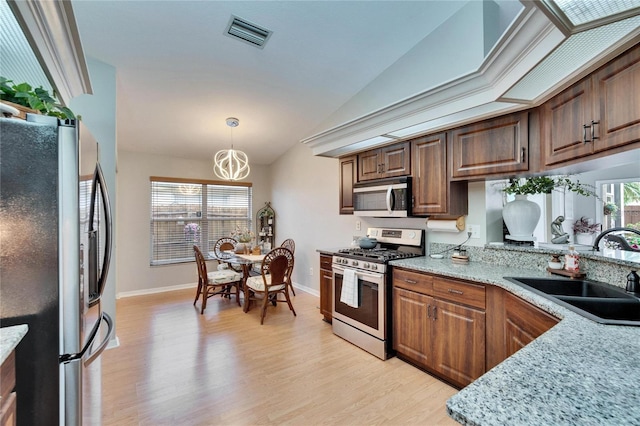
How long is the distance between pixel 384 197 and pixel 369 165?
A: 0.49 meters

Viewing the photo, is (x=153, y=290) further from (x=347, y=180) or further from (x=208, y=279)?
(x=347, y=180)

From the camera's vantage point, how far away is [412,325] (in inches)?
98.8

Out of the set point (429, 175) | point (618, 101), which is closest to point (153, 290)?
point (429, 175)

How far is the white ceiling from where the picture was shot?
2.53m

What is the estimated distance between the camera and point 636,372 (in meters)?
0.80

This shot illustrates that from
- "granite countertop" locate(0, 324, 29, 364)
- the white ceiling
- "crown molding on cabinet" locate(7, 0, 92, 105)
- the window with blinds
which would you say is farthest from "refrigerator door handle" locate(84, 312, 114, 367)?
the window with blinds

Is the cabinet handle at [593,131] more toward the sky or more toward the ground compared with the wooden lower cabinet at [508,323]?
more toward the sky

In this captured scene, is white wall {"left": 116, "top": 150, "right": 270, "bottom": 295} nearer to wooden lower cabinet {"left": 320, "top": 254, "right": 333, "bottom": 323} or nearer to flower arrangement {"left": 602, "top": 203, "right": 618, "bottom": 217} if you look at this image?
wooden lower cabinet {"left": 320, "top": 254, "right": 333, "bottom": 323}

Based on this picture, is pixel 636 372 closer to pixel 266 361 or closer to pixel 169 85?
pixel 266 361

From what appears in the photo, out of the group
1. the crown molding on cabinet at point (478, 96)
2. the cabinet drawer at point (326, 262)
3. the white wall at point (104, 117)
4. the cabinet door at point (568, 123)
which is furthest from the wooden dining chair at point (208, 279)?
the cabinet door at point (568, 123)

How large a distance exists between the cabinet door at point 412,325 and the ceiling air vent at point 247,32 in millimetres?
2749

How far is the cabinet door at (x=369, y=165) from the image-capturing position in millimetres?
3291

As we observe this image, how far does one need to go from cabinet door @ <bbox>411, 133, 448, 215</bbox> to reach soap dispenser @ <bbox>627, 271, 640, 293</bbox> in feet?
4.23

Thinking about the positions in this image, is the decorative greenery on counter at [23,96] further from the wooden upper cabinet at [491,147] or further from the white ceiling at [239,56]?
the wooden upper cabinet at [491,147]
